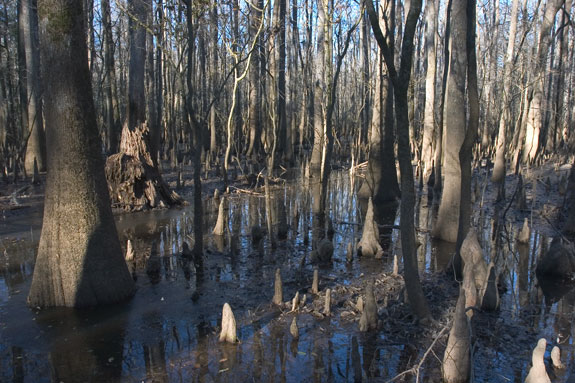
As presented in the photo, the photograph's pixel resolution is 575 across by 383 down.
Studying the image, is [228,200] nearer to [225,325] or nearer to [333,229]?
[333,229]

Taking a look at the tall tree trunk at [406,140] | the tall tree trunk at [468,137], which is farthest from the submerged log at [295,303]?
the tall tree trunk at [468,137]

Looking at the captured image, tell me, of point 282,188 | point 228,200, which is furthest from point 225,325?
point 282,188

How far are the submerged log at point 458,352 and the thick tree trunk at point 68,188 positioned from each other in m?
3.21

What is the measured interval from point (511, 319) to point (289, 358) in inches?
87.1

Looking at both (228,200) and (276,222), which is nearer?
(276,222)

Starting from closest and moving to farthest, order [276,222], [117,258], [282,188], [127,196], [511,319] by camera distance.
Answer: [511,319] < [117,258] < [276,222] < [127,196] < [282,188]

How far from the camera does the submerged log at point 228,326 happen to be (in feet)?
12.9

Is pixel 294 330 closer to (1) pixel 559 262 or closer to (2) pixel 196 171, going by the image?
(2) pixel 196 171

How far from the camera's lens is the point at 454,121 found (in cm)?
688

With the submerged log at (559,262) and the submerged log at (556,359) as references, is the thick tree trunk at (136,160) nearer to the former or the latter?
Result: the submerged log at (559,262)

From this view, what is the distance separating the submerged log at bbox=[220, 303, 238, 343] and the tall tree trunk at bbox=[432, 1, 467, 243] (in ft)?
14.1

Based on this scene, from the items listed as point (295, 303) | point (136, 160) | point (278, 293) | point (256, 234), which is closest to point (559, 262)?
point (295, 303)

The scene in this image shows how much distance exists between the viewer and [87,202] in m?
4.74

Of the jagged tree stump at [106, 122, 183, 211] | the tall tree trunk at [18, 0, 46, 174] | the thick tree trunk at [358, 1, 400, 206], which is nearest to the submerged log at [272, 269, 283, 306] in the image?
the jagged tree stump at [106, 122, 183, 211]
